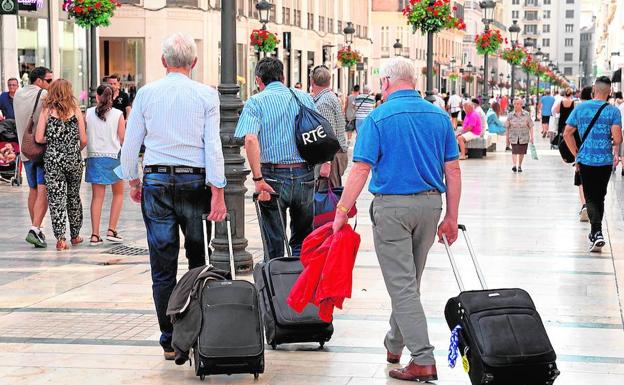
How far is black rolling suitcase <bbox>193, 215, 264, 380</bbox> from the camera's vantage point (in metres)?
6.96

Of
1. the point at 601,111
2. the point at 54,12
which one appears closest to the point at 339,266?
the point at 601,111

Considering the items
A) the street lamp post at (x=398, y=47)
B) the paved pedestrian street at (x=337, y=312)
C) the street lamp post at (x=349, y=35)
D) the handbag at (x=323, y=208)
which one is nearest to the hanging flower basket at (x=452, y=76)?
the street lamp post at (x=398, y=47)

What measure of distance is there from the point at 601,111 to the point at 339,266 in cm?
653

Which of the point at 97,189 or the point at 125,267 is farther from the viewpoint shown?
the point at 97,189

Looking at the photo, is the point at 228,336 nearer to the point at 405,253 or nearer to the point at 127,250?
the point at 405,253

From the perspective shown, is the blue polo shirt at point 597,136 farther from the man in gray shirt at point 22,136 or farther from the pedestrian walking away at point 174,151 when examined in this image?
the pedestrian walking away at point 174,151

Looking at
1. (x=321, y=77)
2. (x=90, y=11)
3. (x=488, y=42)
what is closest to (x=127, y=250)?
(x=321, y=77)

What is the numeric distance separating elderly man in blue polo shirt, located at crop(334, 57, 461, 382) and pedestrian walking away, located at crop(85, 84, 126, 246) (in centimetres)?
665

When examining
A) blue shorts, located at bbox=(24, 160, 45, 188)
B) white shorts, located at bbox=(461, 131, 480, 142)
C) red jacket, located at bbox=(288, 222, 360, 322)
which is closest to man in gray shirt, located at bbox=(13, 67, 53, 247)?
blue shorts, located at bbox=(24, 160, 45, 188)

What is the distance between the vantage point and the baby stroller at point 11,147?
2069cm

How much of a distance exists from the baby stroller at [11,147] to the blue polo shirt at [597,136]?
10825 millimetres

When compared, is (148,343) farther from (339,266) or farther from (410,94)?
(410,94)

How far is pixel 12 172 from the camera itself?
21422mm

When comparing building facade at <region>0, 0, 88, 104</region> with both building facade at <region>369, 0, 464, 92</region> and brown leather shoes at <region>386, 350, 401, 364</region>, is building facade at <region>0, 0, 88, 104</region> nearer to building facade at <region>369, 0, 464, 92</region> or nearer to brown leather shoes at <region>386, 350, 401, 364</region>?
brown leather shoes at <region>386, 350, 401, 364</region>
